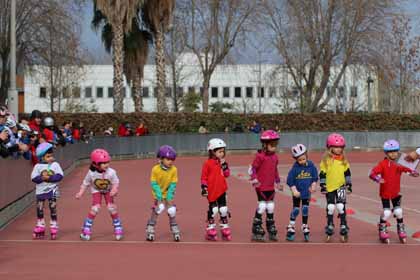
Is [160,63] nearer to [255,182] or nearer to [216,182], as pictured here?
[216,182]

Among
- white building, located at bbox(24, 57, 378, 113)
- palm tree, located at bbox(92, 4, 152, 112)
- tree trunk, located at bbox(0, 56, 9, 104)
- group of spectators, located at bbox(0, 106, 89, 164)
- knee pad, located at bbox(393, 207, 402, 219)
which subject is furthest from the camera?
white building, located at bbox(24, 57, 378, 113)

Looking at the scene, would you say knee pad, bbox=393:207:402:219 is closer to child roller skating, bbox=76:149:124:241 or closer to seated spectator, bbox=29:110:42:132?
child roller skating, bbox=76:149:124:241

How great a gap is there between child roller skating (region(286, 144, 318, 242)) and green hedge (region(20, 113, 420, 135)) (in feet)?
103

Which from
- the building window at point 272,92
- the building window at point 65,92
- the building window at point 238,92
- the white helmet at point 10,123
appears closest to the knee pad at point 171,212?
Result: the white helmet at point 10,123

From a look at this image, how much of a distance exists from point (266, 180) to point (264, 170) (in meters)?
0.16

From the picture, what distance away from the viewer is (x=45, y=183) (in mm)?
11953

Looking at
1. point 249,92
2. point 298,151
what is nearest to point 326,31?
point 298,151

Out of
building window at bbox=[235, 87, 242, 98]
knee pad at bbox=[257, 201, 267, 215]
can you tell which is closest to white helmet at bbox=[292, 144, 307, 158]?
knee pad at bbox=[257, 201, 267, 215]

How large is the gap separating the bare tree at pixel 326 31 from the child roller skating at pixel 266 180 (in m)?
38.0

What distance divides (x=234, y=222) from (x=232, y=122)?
34.9 metres

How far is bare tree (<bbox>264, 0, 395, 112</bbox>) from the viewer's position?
4869 centimetres

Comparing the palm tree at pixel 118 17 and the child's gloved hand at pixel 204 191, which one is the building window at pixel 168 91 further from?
the child's gloved hand at pixel 204 191

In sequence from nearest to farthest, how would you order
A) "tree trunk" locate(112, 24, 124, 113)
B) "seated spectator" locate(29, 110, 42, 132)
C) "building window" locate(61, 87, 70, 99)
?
"seated spectator" locate(29, 110, 42, 132)
"tree trunk" locate(112, 24, 124, 113)
"building window" locate(61, 87, 70, 99)

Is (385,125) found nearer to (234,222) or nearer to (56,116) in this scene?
(56,116)
